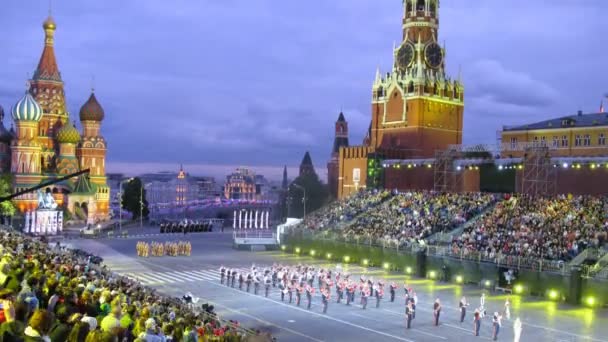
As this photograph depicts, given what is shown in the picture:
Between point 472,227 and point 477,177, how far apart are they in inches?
551

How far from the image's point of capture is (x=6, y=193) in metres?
74.6

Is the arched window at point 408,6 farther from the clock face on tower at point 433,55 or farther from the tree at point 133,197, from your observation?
the tree at point 133,197

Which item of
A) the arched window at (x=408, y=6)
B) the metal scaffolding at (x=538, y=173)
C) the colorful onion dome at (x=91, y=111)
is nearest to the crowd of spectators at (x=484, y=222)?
the metal scaffolding at (x=538, y=173)

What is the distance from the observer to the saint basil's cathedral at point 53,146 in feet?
264

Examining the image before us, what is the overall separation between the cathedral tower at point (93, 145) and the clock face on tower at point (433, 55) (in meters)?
45.6

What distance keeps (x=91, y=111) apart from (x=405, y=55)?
145 feet

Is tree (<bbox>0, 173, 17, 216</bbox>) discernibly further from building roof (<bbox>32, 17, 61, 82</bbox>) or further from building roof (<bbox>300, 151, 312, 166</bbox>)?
building roof (<bbox>300, 151, 312, 166</bbox>)

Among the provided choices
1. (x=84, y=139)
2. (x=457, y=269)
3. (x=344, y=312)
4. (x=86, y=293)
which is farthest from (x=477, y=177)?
(x=84, y=139)

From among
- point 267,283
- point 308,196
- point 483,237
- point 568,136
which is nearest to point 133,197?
point 308,196

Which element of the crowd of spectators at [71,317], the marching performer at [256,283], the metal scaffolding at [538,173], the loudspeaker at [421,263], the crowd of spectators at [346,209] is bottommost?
the marching performer at [256,283]

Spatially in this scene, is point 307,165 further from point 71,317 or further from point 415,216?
point 71,317

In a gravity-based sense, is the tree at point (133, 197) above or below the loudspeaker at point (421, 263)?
above

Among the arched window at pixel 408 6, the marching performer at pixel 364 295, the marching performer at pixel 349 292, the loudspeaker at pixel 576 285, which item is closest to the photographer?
the marching performer at pixel 364 295

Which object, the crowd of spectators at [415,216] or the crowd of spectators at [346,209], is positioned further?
the crowd of spectators at [346,209]
